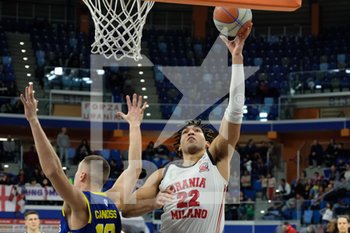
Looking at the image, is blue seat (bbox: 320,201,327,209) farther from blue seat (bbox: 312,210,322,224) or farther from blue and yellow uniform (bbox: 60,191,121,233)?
blue and yellow uniform (bbox: 60,191,121,233)

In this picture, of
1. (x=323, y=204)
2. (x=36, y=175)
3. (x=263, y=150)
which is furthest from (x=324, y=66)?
(x=36, y=175)

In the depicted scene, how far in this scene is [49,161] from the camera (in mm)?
4410

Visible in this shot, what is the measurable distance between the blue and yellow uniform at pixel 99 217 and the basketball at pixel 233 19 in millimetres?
1834

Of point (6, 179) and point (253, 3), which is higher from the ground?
point (253, 3)

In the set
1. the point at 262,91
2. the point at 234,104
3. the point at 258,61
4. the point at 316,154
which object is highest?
the point at 258,61

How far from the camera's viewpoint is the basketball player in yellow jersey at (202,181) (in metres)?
5.23

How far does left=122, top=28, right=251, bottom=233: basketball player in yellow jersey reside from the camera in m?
5.23

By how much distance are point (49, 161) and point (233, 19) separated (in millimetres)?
2075

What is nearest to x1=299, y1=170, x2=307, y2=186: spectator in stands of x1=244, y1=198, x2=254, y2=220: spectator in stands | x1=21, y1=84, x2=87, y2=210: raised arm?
x1=244, y1=198, x2=254, y2=220: spectator in stands

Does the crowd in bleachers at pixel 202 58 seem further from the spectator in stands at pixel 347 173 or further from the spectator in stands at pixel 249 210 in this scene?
the spectator in stands at pixel 249 210

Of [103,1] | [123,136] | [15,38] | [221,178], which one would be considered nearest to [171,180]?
[221,178]

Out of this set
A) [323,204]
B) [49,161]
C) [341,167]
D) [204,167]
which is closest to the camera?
[49,161]

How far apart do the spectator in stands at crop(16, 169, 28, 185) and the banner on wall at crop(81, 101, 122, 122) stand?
3.22m

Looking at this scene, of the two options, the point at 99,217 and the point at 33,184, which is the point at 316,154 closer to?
the point at 33,184
